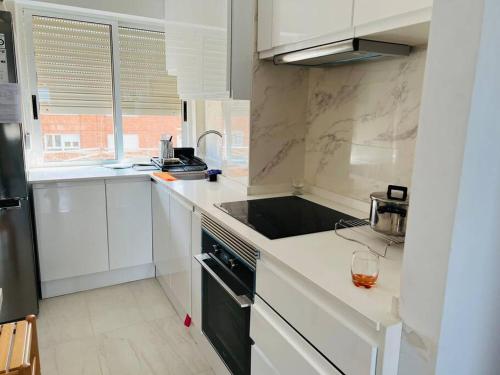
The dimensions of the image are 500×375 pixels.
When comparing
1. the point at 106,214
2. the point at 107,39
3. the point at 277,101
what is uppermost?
the point at 107,39

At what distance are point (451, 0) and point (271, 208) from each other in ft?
4.19

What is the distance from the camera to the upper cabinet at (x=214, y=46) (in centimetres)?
200

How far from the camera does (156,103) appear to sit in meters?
3.42

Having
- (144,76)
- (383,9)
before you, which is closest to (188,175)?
(144,76)

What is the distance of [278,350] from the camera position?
1.28 meters

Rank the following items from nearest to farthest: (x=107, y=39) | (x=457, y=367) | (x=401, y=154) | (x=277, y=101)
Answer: (x=457, y=367) → (x=401, y=154) → (x=277, y=101) → (x=107, y=39)

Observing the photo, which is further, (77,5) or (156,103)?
(156,103)

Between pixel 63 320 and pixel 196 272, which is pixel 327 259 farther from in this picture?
pixel 63 320

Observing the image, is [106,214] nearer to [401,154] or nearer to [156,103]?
[156,103]

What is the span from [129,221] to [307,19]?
1.98 m

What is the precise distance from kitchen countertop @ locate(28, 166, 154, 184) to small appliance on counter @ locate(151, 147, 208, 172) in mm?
155

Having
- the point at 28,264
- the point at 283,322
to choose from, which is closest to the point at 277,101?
the point at 283,322

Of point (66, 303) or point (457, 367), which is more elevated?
point (457, 367)

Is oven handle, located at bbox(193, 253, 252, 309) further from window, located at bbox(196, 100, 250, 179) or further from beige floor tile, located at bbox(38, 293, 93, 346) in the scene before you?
beige floor tile, located at bbox(38, 293, 93, 346)
